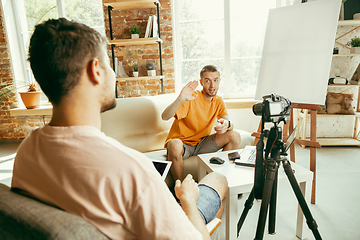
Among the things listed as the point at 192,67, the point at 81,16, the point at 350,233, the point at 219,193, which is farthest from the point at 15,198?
the point at 81,16

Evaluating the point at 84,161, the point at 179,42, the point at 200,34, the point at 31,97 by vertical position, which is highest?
the point at 200,34

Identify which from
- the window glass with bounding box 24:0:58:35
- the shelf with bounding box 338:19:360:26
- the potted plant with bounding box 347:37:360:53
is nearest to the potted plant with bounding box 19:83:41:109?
the window glass with bounding box 24:0:58:35

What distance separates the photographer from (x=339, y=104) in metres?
3.11

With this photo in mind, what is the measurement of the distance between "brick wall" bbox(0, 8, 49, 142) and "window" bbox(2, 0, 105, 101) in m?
0.09

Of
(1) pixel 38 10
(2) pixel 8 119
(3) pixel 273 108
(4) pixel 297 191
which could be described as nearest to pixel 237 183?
(4) pixel 297 191

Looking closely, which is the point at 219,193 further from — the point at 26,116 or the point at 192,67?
the point at 26,116

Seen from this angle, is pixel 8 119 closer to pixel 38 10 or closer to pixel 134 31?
pixel 38 10

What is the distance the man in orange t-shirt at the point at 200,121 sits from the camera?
1938 millimetres

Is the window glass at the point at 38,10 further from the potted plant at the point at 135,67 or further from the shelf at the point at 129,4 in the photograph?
the potted plant at the point at 135,67

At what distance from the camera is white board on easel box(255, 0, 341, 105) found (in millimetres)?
1903

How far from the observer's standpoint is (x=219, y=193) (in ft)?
3.56

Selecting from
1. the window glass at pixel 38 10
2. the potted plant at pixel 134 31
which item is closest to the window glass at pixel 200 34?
the potted plant at pixel 134 31

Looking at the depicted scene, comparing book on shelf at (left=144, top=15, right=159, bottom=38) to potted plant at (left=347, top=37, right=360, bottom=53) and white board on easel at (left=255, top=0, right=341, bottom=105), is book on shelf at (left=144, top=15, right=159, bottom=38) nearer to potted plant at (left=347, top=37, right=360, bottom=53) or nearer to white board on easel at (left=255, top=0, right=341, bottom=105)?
white board on easel at (left=255, top=0, right=341, bottom=105)

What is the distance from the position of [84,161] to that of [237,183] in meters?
0.95
